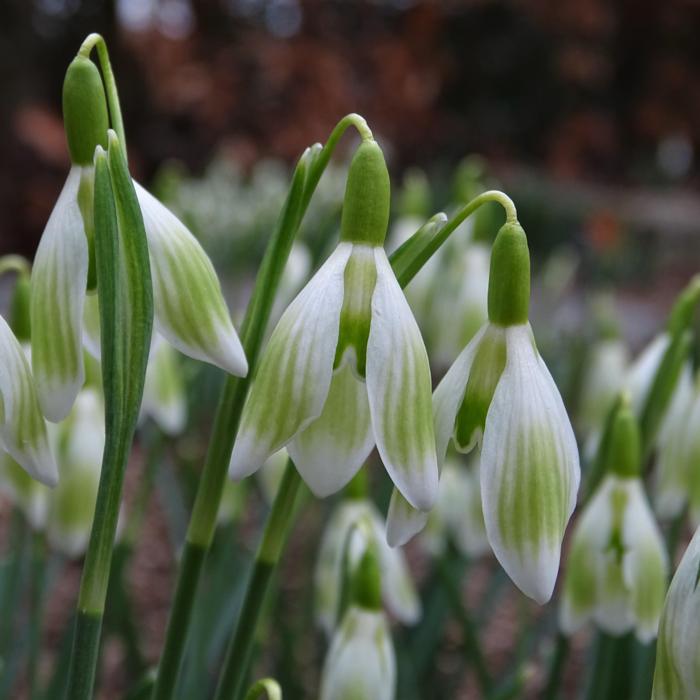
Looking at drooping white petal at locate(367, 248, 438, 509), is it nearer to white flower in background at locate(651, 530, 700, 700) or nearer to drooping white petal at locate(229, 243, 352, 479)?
drooping white petal at locate(229, 243, 352, 479)

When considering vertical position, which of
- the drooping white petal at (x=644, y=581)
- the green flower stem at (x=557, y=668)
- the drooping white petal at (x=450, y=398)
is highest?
the drooping white petal at (x=450, y=398)

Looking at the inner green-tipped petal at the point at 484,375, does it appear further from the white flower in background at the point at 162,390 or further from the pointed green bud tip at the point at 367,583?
the white flower in background at the point at 162,390

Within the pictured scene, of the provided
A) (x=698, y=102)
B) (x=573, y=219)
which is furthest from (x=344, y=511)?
(x=698, y=102)

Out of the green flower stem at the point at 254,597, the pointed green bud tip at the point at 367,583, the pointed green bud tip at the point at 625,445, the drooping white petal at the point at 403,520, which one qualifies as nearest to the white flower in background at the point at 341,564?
the pointed green bud tip at the point at 367,583

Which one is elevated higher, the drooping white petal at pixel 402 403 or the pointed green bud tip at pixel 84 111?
the pointed green bud tip at pixel 84 111

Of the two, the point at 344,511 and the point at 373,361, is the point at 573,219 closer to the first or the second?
the point at 344,511

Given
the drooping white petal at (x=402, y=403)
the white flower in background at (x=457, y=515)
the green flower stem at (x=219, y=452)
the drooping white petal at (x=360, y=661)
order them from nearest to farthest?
the drooping white petal at (x=402, y=403)
the green flower stem at (x=219, y=452)
the drooping white petal at (x=360, y=661)
the white flower in background at (x=457, y=515)

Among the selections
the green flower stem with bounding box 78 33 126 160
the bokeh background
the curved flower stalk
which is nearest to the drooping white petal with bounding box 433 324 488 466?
the curved flower stalk
